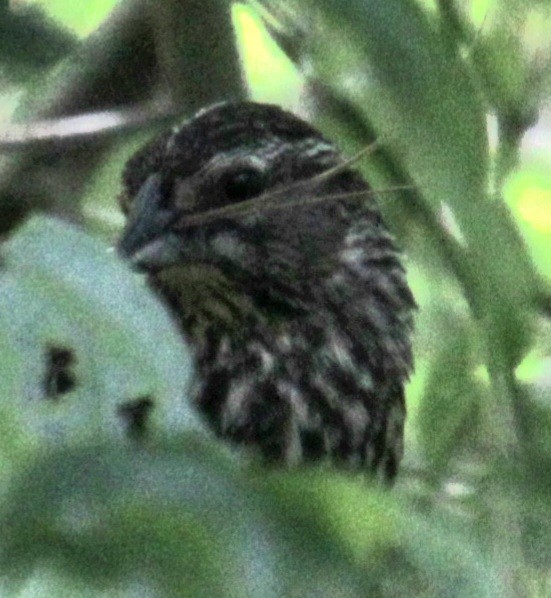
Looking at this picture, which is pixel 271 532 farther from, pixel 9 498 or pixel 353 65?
pixel 353 65

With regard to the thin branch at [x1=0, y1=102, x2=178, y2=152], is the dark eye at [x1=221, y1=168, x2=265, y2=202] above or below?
below

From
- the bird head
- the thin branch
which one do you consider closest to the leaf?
the thin branch

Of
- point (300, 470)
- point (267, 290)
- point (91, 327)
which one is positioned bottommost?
point (267, 290)

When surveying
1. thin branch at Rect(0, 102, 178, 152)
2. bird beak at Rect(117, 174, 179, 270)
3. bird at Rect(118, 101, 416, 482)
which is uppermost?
thin branch at Rect(0, 102, 178, 152)

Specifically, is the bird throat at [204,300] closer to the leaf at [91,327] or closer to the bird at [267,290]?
the bird at [267,290]

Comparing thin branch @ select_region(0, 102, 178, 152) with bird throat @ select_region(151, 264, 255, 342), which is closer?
thin branch @ select_region(0, 102, 178, 152)

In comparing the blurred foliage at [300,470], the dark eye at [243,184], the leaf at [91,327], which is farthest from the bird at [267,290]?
the leaf at [91,327]

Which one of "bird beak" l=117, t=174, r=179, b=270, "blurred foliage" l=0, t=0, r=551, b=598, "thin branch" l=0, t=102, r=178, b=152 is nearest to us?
"blurred foliage" l=0, t=0, r=551, b=598

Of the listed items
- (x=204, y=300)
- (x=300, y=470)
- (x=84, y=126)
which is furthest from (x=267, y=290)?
(x=300, y=470)

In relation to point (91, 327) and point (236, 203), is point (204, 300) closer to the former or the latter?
point (236, 203)

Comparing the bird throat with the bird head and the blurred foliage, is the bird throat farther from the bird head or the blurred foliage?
the blurred foliage
